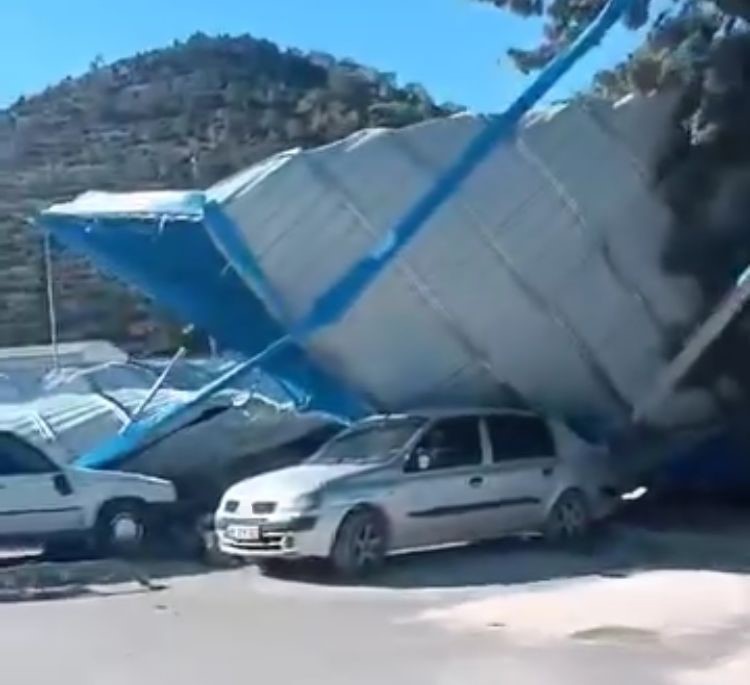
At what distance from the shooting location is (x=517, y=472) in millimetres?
18938

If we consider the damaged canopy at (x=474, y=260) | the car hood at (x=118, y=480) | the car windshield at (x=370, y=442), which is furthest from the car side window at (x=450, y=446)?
the damaged canopy at (x=474, y=260)

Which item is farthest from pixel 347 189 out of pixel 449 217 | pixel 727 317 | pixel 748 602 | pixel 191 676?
pixel 191 676

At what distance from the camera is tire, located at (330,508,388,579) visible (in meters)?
16.9

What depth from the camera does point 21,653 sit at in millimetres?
12789

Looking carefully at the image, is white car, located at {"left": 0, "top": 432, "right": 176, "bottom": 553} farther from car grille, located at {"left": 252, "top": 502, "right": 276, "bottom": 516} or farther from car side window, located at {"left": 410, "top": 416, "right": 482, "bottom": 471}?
car side window, located at {"left": 410, "top": 416, "right": 482, "bottom": 471}

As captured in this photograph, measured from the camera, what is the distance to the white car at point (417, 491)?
55.6ft

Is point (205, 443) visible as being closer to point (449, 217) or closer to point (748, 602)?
point (449, 217)

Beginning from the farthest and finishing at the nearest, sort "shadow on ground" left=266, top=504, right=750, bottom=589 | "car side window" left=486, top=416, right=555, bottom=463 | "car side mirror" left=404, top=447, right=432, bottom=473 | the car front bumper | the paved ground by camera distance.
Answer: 1. "car side window" left=486, top=416, right=555, bottom=463
2. "car side mirror" left=404, top=447, right=432, bottom=473
3. "shadow on ground" left=266, top=504, right=750, bottom=589
4. the car front bumper
5. the paved ground

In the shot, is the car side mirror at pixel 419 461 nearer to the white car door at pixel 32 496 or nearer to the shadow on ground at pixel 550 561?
the shadow on ground at pixel 550 561

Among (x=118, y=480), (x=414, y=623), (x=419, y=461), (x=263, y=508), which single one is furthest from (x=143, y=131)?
(x=414, y=623)

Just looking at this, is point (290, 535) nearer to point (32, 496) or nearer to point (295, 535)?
point (295, 535)

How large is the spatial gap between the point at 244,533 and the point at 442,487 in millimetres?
2043

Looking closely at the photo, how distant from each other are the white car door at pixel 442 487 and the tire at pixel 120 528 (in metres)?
3.29

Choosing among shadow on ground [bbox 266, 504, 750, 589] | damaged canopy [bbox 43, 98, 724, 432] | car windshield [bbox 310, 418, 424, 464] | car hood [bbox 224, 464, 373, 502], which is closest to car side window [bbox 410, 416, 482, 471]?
car windshield [bbox 310, 418, 424, 464]
